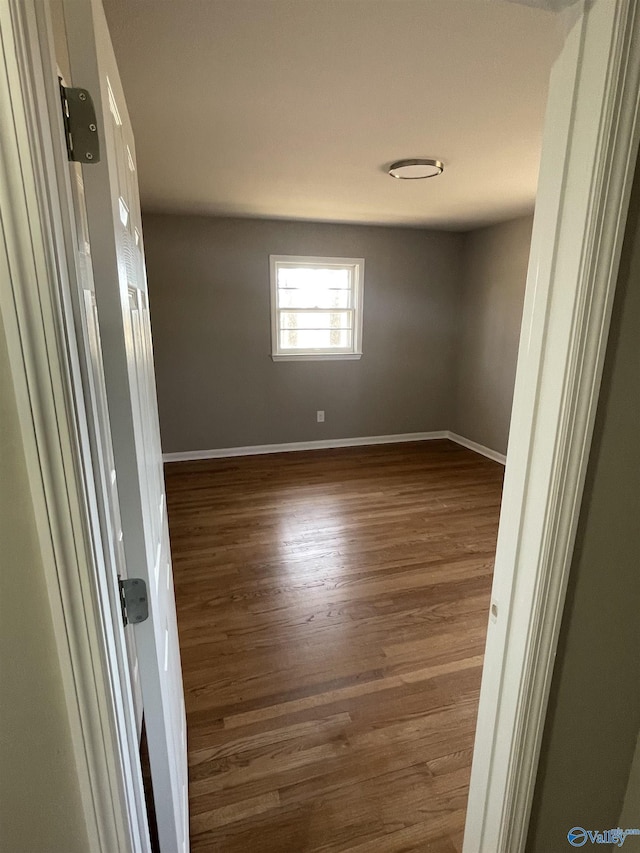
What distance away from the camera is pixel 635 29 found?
683mm

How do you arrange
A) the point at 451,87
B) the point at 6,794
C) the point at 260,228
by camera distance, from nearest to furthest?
the point at 6,794 < the point at 451,87 < the point at 260,228

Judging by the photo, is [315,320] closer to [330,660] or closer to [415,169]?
[415,169]

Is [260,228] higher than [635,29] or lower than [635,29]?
higher

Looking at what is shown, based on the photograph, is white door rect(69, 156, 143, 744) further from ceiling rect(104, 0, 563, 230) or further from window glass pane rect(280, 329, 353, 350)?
window glass pane rect(280, 329, 353, 350)

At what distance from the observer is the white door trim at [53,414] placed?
1.65 feet

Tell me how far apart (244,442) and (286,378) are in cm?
80

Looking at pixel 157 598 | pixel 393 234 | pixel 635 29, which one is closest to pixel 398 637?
pixel 157 598

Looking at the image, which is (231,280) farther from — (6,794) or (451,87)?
(6,794)

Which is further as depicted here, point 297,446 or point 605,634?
point 297,446

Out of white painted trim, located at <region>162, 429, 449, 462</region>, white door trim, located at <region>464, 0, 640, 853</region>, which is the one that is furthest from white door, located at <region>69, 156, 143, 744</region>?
white painted trim, located at <region>162, 429, 449, 462</region>

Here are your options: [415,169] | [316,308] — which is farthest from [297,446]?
[415,169]

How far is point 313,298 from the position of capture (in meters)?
A: 4.70
